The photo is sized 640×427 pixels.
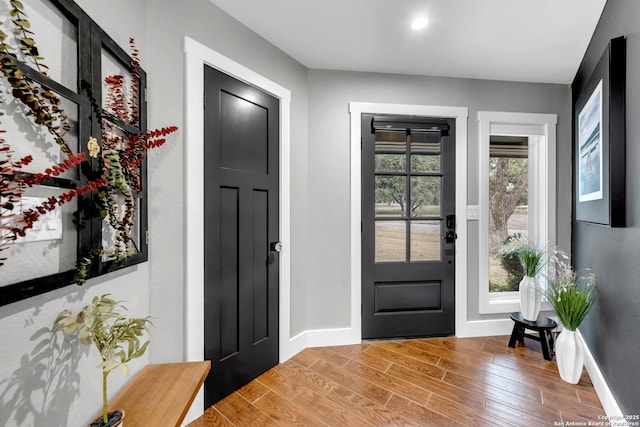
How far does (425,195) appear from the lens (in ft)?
8.78

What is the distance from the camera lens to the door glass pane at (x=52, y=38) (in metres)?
0.82

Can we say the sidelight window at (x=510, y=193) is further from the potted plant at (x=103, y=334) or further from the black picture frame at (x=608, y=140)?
the potted plant at (x=103, y=334)

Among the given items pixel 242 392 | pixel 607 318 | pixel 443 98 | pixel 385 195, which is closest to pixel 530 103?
pixel 443 98

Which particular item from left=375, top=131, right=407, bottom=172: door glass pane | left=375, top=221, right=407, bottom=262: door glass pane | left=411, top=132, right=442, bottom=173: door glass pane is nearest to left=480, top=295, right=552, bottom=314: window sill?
left=375, top=221, right=407, bottom=262: door glass pane

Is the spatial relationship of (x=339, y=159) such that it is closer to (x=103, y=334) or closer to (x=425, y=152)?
(x=425, y=152)

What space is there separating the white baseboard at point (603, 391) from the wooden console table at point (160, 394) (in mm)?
2105

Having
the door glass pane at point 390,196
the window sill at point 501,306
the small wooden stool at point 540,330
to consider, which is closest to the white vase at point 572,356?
the small wooden stool at point 540,330

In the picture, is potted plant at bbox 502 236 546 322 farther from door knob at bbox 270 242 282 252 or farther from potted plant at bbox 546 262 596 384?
door knob at bbox 270 242 282 252

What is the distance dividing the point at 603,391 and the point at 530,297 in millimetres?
738

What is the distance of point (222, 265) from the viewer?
180 centimetres

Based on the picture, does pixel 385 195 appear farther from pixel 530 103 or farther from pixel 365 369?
pixel 530 103

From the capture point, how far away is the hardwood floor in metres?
1.64

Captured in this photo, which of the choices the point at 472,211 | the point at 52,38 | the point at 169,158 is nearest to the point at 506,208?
the point at 472,211

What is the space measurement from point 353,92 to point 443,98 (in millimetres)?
835
